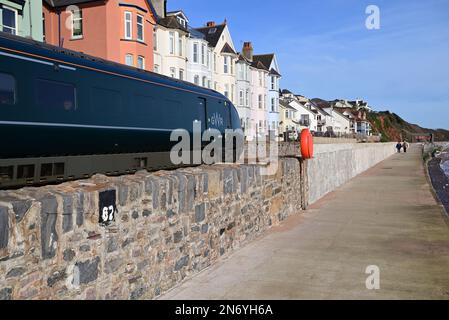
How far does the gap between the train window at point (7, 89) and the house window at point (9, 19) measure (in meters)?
15.8

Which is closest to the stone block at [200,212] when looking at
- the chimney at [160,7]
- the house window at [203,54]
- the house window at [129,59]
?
the house window at [129,59]

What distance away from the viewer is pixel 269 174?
454 inches

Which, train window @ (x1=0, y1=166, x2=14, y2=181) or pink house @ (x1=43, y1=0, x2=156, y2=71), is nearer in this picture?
train window @ (x1=0, y1=166, x2=14, y2=181)

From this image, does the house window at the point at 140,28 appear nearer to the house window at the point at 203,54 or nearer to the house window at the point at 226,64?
the house window at the point at 203,54

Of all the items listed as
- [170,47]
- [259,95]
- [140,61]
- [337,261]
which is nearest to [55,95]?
[337,261]

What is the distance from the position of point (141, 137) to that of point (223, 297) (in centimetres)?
711

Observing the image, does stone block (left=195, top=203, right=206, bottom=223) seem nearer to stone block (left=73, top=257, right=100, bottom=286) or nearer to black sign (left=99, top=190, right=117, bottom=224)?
black sign (left=99, top=190, right=117, bottom=224)

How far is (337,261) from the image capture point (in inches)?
325

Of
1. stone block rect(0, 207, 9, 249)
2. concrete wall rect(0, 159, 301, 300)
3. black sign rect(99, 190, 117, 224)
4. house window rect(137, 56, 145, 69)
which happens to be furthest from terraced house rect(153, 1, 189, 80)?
stone block rect(0, 207, 9, 249)

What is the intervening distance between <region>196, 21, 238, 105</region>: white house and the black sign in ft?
131

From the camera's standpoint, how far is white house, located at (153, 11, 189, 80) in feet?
118
